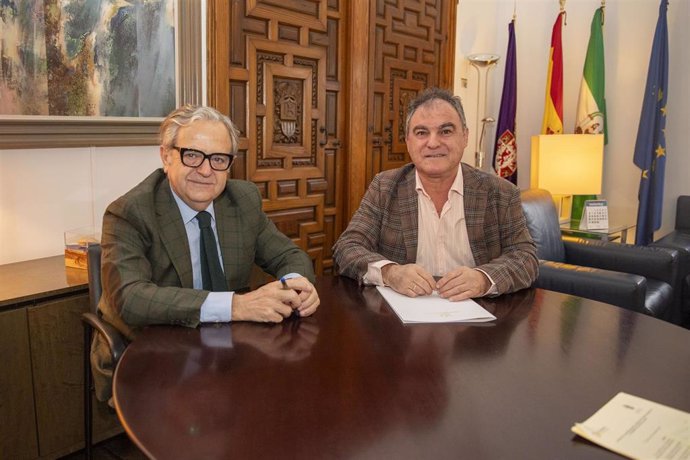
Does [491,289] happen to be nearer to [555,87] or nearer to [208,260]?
[208,260]

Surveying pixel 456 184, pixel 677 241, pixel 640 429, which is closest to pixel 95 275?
pixel 456 184

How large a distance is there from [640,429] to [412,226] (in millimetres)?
1182

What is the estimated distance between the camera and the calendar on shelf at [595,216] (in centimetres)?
408

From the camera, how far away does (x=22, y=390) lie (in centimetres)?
182

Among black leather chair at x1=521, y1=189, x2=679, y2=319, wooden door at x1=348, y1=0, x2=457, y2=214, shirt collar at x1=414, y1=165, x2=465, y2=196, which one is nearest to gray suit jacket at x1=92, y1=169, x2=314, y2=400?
shirt collar at x1=414, y1=165, x2=465, y2=196

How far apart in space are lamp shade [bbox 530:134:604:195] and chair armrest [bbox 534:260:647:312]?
139 centimetres

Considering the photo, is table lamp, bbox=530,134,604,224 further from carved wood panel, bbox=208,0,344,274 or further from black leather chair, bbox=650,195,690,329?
carved wood panel, bbox=208,0,344,274

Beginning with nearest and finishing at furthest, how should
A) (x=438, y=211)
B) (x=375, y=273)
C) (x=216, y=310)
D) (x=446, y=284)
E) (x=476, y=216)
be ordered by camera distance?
1. (x=216, y=310)
2. (x=446, y=284)
3. (x=375, y=273)
4. (x=476, y=216)
5. (x=438, y=211)

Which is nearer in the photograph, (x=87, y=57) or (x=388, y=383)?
(x=388, y=383)

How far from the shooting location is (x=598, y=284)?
2.55 m

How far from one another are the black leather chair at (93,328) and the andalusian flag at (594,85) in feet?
13.0

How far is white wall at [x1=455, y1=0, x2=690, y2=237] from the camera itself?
4.36 metres

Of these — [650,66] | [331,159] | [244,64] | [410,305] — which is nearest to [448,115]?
[410,305]

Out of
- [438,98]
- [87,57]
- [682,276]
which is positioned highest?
[87,57]
